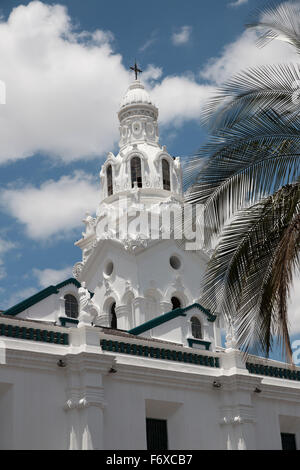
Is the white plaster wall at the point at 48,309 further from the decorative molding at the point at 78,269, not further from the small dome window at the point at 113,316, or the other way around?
the decorative molding at the point at 78,269

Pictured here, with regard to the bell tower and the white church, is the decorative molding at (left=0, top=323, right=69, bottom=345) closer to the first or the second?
the white church

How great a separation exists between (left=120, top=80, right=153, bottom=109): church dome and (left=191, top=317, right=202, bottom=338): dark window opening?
15453 mm

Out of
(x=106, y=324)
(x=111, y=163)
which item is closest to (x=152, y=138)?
(x=111, y=163)

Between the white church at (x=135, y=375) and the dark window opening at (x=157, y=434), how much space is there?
0.03 m

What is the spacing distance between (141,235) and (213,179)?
1902 cm

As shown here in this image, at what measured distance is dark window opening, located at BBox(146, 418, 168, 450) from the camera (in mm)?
21016

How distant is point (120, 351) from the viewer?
21.1m

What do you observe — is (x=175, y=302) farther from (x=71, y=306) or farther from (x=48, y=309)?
(x=48, y=309)

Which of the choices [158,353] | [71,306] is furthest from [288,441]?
[71,306]

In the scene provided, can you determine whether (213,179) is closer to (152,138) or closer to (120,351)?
(120,351)

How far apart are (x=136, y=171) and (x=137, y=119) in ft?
12.0

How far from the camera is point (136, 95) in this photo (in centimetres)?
3850

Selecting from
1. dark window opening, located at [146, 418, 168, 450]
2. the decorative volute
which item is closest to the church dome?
the decorative volute
